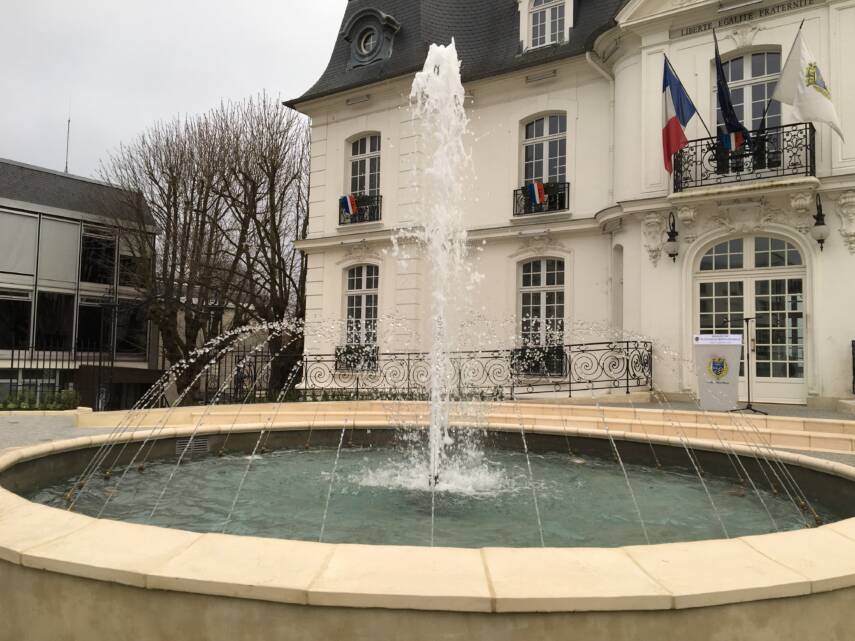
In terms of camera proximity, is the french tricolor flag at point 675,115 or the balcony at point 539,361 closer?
the french tricolor flag at point 675,115

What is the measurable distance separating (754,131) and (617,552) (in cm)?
1241

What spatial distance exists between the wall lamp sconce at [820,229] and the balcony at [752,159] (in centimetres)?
67

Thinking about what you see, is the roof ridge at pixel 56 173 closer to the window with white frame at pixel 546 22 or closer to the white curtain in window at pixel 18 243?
the white curtain in window at pixel 18 243

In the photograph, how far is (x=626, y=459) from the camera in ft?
23.5

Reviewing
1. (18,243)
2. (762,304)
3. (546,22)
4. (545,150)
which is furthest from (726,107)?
(18,243)

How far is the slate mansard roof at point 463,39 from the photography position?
16.0 metres

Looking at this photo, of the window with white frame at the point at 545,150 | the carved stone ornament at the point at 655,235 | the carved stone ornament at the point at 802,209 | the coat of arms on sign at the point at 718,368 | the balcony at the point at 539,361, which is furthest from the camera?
the window with white frame at the point at 545,150

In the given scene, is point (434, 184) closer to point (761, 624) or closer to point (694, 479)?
point (694, 479)

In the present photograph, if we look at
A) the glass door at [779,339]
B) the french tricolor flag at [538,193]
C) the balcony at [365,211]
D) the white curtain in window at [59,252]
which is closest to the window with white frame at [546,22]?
the french tricolor flag at [538,193]

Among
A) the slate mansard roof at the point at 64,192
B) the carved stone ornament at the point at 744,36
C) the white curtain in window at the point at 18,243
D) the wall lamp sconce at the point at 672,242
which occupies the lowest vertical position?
the wall lamp sconce at the point at 672,242

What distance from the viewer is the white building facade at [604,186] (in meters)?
11.9

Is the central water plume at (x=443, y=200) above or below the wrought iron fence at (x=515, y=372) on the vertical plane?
above

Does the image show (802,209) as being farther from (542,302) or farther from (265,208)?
(265,208)

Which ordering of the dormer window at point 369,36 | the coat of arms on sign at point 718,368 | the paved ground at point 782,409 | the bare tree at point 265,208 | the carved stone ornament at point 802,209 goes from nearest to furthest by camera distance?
the coat of arms on sign at point 718,368 < the paved ground at point 782,409 < the carved stone ornament at point 802,209 < the dormer window at point 369,36 < the bare tree at point 265,208
